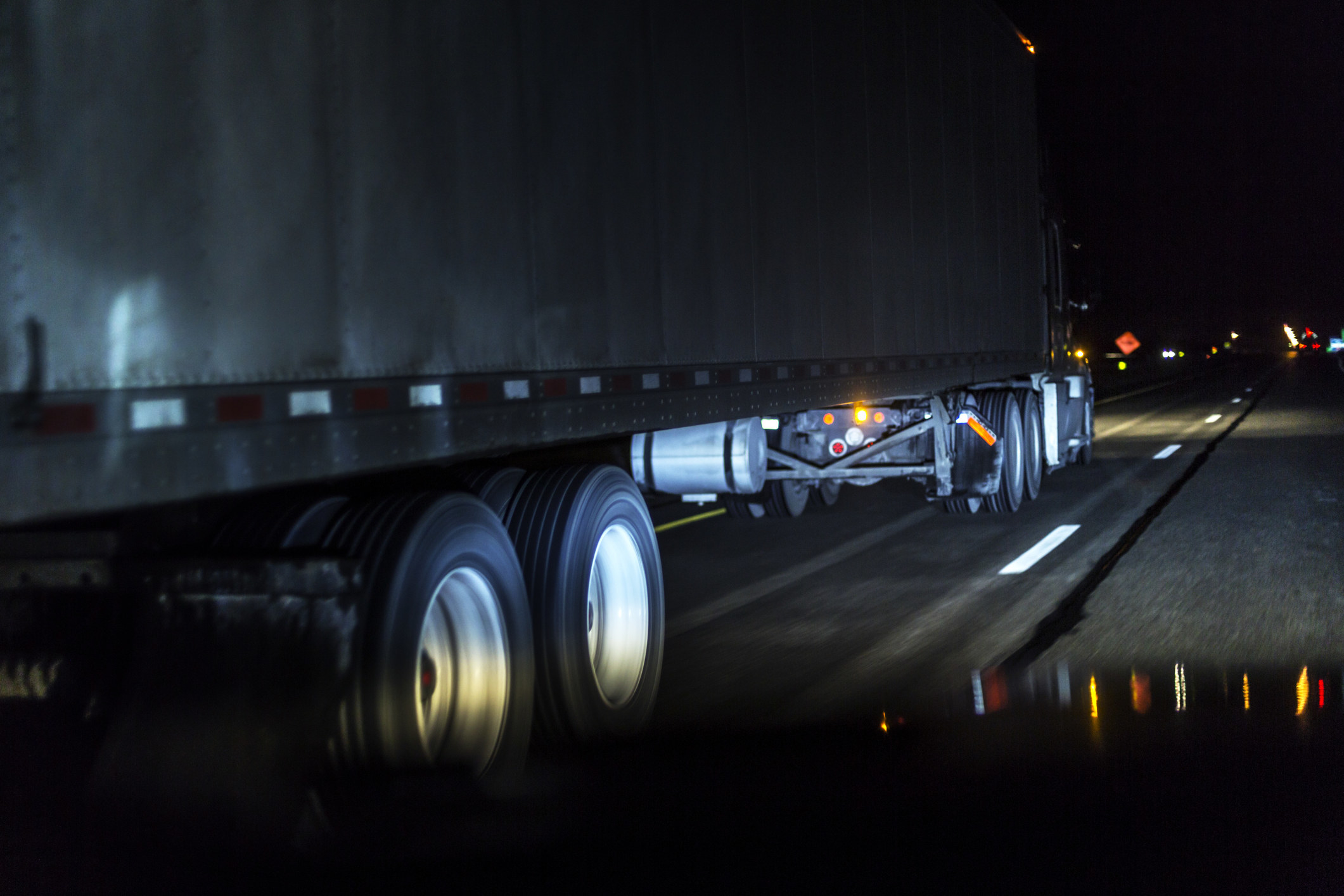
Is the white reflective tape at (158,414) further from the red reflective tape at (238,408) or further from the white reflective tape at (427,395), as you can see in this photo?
the white reflective tape at (427,395)

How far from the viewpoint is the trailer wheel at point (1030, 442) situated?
1493 centimetres

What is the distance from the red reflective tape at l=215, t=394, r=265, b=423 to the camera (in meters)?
3.76

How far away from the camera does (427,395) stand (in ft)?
15.6

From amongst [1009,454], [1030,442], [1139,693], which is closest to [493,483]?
[1139,693]

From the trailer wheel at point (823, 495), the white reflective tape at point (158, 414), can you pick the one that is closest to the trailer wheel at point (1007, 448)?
the trailer wheel at point (823, 495)

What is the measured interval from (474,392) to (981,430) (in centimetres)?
883

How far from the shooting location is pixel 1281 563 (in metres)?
10.6

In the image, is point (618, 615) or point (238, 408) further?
point (618, 615)

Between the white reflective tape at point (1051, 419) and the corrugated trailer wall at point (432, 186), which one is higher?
the corrugated trailer wall at point (432, 186)

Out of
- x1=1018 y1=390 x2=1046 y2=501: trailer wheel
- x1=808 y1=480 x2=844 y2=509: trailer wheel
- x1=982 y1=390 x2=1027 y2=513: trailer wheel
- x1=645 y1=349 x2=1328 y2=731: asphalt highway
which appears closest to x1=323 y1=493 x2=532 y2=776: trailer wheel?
x1=645 y1=349 x2=1328 y2=731: asphalt highway

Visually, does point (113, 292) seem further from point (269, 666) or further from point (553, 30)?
point (553, 30)

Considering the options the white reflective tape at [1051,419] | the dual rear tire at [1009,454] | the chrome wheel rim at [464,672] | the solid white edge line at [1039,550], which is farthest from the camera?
the white reflective tape at [1051,419]

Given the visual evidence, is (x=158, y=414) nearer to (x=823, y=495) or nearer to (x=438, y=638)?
(x=438, y=638)

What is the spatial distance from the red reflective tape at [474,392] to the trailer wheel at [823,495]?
9714mm
